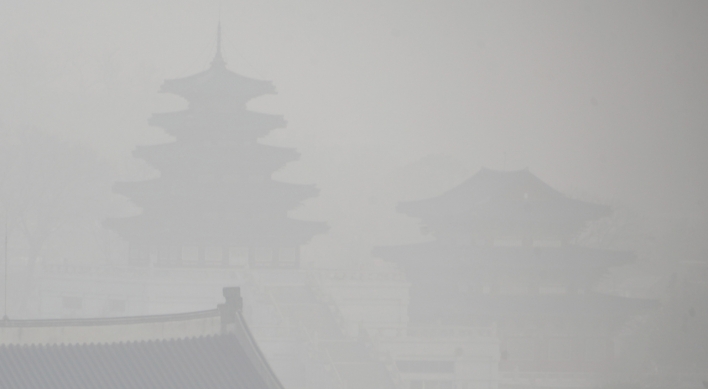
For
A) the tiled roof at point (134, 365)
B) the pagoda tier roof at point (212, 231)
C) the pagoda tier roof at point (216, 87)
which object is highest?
the tiled roof at point (134, 365)

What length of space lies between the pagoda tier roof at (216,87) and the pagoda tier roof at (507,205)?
10338 mm

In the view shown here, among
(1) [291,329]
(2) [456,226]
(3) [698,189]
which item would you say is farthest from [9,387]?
(3) [698,189]

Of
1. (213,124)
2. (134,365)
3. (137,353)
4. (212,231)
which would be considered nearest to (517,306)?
(212,231)

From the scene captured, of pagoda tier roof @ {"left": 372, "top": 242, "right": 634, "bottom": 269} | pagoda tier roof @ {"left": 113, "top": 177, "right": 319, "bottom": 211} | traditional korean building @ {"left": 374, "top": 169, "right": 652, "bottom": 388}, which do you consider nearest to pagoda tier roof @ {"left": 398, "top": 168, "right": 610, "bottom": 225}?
traditional korean building @ {"left": 374, "top": 169, "right": 652, "bottom": 388}

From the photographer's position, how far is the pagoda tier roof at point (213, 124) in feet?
239

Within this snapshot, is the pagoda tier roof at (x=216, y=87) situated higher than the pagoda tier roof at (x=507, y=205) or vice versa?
the pagoda tier roof at (x=216, y=87)

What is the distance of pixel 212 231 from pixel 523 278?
15.4 m

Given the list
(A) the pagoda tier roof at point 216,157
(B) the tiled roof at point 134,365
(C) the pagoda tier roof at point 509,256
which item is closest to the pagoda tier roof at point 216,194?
(A) the pagoda tier roof at point 216,157

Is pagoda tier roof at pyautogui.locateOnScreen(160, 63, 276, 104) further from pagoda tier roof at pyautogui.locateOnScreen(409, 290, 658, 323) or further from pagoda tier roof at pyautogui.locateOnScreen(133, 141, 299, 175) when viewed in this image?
pagoda tier roof at pyautogui.locateOnScreen(409, 290, 658, 323)

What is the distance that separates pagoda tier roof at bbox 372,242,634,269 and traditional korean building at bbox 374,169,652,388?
50 mm

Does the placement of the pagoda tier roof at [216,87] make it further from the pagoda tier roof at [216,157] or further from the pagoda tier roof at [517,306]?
the pagoda tier roof at [517,306]

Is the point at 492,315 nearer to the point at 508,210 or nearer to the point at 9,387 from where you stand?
the point at 508,210

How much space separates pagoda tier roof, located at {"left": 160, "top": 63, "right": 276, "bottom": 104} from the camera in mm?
73000

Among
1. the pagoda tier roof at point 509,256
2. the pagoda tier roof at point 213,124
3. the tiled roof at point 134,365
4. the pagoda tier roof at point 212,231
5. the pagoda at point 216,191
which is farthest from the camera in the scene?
the pagoda tier roof at point 213,124
